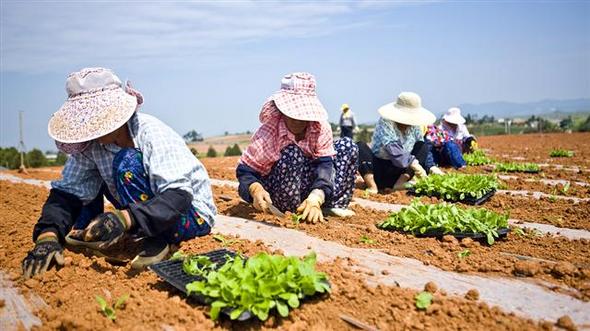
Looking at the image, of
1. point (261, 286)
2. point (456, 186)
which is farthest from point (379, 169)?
point (261, 286)

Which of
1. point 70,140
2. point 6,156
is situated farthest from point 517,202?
point 6,156

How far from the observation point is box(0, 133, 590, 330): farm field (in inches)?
85.0

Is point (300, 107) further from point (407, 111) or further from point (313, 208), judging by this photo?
point (407, 111)

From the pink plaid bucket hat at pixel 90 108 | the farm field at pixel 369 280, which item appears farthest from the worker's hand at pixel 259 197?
the pink plaid bucket hat at pixel 90 108

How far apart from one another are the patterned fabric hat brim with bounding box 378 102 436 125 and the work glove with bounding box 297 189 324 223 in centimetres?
221

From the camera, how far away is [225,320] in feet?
7.14

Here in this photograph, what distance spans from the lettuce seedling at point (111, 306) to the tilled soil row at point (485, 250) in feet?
5.05

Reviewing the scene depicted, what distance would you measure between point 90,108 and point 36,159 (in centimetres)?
1549

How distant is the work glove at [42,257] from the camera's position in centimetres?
284

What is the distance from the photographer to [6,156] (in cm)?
1644

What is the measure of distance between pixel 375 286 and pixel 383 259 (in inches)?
18.7

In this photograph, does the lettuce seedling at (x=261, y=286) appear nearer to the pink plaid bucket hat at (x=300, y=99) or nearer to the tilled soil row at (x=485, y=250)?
the tilled soil row at (x=485, y=250)

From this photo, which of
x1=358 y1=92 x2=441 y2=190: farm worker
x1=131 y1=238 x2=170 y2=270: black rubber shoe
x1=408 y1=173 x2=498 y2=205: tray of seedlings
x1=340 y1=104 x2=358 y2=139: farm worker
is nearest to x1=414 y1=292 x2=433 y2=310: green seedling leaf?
x1=131 y1=238 x2=170 y2=270: black rubber shoe

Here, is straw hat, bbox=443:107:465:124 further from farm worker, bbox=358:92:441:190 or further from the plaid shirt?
the plaid shirt
